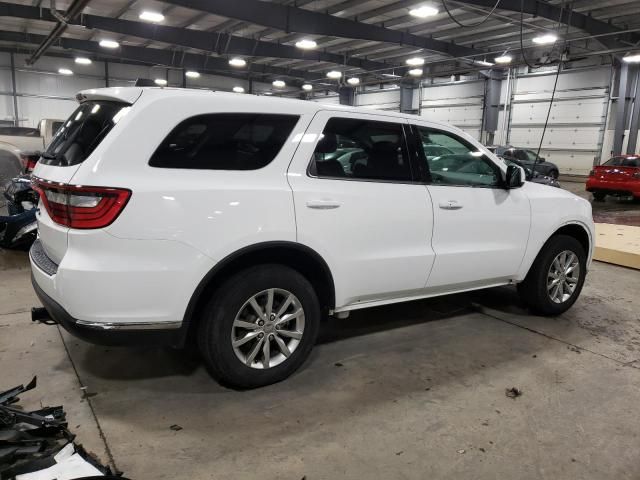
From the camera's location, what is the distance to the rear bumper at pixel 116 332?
8.00 feet

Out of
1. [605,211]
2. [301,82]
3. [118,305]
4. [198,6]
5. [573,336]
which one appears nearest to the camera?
Result: [118,305]

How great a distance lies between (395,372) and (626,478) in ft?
4.56

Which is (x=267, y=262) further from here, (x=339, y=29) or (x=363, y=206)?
(x=339, y=29)

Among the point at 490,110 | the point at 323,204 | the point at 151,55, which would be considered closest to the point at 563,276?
the point at 323,204

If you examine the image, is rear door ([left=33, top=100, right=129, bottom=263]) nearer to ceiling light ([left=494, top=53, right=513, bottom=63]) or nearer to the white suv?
the white suv

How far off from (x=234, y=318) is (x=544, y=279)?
2.90 m

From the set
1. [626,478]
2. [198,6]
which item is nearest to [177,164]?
[626,478]

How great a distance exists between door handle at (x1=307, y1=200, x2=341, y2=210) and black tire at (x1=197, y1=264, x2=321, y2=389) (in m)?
0.41

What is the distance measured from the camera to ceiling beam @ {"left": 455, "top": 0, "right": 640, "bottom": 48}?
11.3 metres

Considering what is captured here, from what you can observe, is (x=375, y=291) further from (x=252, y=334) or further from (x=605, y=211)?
(x=605, y=211)

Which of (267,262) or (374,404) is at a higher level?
(267,262)

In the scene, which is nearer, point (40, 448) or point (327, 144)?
point (40, 448)

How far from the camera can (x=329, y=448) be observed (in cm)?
243

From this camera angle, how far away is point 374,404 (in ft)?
9.39
